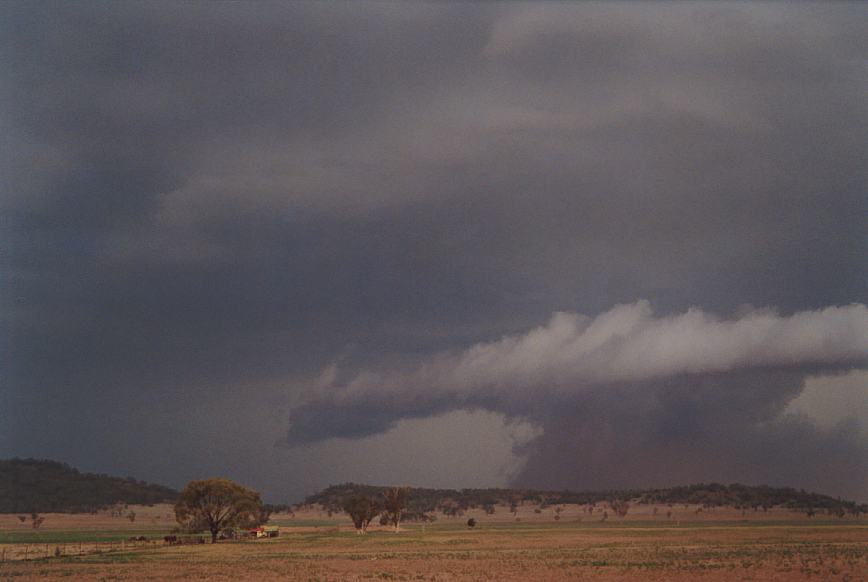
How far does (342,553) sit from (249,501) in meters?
42.7

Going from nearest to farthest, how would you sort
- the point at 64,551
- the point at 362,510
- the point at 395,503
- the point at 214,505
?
the point at 64,551, the point at 214,505, the point at 362,510, the point at 395,503

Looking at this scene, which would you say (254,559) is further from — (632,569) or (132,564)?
(632,569)

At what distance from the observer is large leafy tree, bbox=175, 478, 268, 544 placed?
125m

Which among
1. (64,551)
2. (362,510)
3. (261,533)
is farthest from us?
(362,510)

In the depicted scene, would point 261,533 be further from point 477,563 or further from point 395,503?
point 477,563

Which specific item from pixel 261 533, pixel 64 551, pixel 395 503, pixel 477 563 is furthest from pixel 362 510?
pixel 477 563

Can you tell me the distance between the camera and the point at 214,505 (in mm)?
125625

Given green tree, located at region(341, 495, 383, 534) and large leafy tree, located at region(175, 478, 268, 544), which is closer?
large leafy tree, located at region(175, 478, 268, 544)

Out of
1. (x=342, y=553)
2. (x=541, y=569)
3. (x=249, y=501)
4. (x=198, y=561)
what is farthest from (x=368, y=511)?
(x=541, y=569)

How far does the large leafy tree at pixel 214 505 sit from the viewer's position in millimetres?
125125

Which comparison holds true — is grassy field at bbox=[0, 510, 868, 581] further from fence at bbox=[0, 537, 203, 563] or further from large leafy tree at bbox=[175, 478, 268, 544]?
large leafy tree at bbox=[175, 478, 268, 544]

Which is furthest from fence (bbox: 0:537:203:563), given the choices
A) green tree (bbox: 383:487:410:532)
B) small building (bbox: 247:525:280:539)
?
green tree (bbox: 383:487:410:532)

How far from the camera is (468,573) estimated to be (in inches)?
2441

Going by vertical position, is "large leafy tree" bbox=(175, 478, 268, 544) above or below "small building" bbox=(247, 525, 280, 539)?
above
